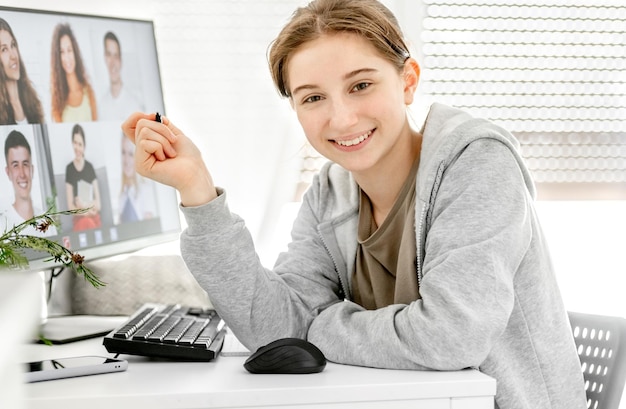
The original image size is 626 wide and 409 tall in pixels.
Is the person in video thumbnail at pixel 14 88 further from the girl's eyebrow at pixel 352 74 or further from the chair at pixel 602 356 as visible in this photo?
the chair at pixel 602 356

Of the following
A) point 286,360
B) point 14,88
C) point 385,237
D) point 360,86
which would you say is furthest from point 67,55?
point 286,360

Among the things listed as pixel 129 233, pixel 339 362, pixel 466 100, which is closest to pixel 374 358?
pixel 339 362

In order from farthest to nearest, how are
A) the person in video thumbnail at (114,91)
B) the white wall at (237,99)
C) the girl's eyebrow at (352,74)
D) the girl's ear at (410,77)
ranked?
the white wall at (237,99)
the person in video thumbnail at (114,91)
the girl's ear at (410,77)
the girl's eyebrow at (352,74)

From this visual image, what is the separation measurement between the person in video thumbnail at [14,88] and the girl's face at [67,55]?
99 mm

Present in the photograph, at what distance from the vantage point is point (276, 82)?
4.52 ft

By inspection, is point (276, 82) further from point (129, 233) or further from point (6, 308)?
point (6, 308)

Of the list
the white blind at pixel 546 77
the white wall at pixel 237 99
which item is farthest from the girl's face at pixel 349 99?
the white blind at pixel 546 77

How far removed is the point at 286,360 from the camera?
37.5 inches

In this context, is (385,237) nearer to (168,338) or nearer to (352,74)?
(352,74)

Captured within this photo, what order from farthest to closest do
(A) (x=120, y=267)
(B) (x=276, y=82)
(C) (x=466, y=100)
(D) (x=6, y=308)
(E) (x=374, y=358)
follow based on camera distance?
(C) (x=466, y=100), (A) (x=120, y=267), (B) (x=276, y=82), (E) (x=374, y=358), (D) (x=6, y=308)

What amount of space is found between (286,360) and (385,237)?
0.38m

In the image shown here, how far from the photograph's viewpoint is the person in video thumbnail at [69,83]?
140 centimetres

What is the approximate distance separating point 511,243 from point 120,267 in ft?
3.42

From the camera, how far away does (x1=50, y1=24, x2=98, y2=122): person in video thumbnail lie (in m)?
1.40
